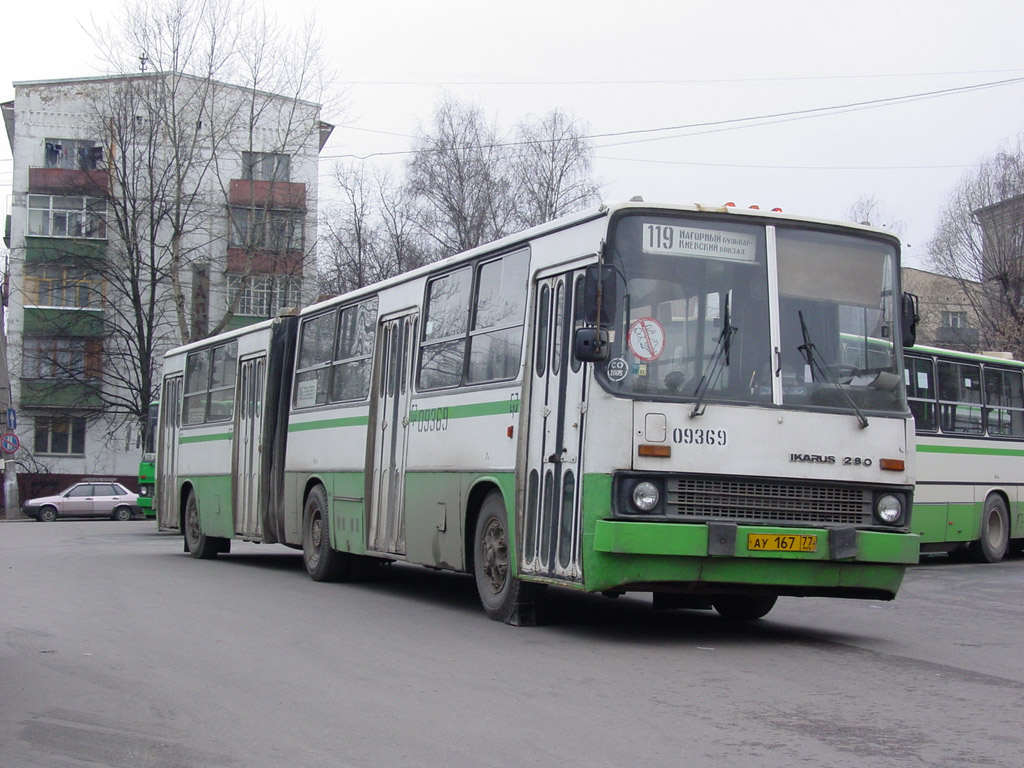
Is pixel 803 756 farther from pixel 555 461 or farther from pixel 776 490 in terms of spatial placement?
pixel 555 461

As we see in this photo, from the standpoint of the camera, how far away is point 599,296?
9609 mm

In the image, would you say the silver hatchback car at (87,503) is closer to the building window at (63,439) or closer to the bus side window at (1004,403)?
the building window at (63,439)

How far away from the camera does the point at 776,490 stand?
387 inches

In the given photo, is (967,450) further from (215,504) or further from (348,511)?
(215,504)

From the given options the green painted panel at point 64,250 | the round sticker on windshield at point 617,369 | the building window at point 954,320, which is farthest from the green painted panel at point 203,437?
the building window at point 954,320

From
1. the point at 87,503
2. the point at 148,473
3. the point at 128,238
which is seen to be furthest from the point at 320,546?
the point at 128,238

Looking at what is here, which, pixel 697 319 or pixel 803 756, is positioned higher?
pixel 697 319

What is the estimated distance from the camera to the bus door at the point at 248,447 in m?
18.4

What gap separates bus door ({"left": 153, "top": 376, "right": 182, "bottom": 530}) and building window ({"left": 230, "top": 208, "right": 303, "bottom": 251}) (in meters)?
26.3

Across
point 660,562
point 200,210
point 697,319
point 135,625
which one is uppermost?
point 200,210

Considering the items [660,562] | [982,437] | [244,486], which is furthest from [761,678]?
[982,437]

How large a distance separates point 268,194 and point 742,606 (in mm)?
40589

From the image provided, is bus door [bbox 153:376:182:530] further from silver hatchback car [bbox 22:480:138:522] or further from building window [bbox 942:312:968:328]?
building window [bbox 942:312:968:328]

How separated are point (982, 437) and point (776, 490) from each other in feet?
41.8
